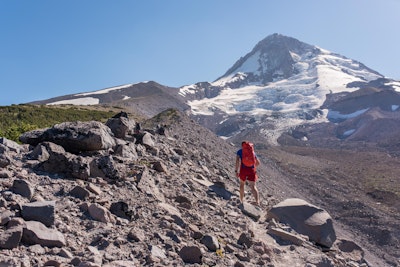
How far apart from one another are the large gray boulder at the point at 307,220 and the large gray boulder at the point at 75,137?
5066mm

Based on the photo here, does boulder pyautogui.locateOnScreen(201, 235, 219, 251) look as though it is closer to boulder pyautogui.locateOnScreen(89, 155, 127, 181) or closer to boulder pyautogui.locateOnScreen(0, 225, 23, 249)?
boulder pyautogui.locateOnScreen(89, 155, 127, 181)

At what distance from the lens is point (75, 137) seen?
10.9m

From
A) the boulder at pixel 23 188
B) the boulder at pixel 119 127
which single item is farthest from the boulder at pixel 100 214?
the boulder at pixel 119 127

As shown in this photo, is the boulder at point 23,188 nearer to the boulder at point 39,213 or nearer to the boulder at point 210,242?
the boulder at point 39,213

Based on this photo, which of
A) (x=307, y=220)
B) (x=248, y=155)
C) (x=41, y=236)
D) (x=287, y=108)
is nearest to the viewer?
(x=41, y=236)

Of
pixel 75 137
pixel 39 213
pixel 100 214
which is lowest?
pixel 100 214

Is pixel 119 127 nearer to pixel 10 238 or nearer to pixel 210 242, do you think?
pixel 210 242

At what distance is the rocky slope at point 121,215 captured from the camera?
20.8 ft

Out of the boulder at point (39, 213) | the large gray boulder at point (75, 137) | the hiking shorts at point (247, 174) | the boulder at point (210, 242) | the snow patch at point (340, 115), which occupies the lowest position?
the snow patch at point (340, 115)

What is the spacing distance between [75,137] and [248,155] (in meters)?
4.87

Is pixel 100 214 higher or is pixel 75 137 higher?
pixel 75 137

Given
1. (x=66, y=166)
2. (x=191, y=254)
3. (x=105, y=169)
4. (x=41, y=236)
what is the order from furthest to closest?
(x=105, y=169), (x=66, y=166), (x=191, y=254), (x=41, y=236)

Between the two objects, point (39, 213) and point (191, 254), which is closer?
point (39, 213)

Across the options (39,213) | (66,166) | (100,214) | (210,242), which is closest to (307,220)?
(210,242)
